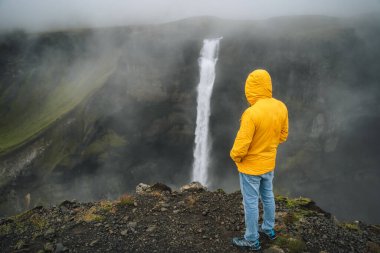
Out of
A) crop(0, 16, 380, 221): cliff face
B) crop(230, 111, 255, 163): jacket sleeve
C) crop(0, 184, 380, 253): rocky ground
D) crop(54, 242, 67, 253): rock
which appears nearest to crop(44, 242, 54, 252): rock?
crop(0, 184, 380, 253): rocky ground

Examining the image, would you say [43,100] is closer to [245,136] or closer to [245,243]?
[245,243]

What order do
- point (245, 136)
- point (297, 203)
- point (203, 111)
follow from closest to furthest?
point (245, 136) < point (297, 203) < point (203, 111)

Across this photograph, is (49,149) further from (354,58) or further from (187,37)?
(354,58)

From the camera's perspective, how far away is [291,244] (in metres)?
7.98

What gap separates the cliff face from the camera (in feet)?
211

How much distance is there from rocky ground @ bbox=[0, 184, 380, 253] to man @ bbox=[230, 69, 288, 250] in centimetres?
137

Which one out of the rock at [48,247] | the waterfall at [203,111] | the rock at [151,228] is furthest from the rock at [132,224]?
the waterfall at [203,111]

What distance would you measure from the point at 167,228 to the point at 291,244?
3.14 metres

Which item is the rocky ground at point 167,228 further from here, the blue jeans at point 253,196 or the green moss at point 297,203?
the blue jeans at point 253,196

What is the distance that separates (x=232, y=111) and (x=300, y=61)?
1567 centimetres

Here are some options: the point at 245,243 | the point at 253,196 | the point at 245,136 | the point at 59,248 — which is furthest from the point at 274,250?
the point at 59,248

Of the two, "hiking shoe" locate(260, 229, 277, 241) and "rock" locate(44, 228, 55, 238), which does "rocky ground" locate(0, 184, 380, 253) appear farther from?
"hiking shoe" locate(260, 229, 277, 241)

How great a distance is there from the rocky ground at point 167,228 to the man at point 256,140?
4.50 ft

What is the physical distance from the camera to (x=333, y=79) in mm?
65688
